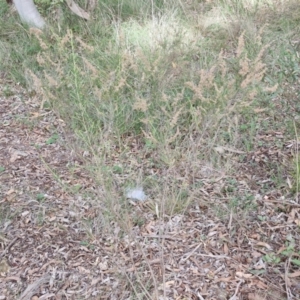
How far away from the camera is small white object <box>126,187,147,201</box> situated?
2.38m

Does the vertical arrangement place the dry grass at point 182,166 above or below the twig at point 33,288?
above

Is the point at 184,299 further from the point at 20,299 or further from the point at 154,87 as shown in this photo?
the point at 154,87

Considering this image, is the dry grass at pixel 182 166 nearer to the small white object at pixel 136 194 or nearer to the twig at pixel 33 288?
the small white object at pixel 136 194

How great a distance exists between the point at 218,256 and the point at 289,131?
42.5 inches

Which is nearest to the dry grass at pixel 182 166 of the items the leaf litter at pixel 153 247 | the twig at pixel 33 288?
the leaf litter at pixel 153 247

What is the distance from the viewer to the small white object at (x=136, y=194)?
238 cm

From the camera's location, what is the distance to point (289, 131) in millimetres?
2682

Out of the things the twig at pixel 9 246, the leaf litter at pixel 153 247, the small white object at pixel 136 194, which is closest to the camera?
the leaf litter at pixel 153 247

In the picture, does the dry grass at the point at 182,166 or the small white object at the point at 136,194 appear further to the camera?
the small white object at the point at 136,194

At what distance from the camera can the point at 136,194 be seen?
2.39 meters

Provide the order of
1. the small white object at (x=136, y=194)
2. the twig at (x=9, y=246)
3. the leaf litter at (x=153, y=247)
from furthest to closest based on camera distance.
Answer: the small white object at (x=136, y=194) → the twig at (x=9, y=246) → the leaf litter at (x=153, y=247)

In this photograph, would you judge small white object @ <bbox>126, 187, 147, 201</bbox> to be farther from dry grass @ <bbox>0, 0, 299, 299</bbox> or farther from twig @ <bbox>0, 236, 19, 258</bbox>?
twig @ <bbox>0, 236, 19, 258</bbox>

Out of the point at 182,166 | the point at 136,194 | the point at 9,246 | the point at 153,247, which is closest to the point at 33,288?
the point at 9,246

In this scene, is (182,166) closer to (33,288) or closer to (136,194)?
(136,194)
